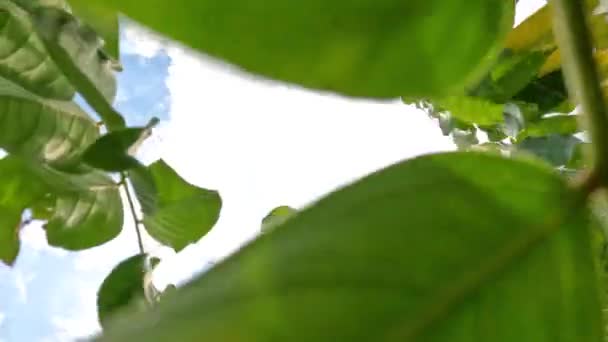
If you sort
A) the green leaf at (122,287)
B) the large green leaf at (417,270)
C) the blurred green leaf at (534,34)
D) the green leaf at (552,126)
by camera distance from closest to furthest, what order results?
1. the large green leaf at (417,270)
2. the green leaf at (122,287)
3. the blurred green leaf at (534,34)
4. the green leaf at (552,126)

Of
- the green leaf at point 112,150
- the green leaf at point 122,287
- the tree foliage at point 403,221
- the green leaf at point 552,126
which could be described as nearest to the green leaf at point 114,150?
the green leaf at point 112,150

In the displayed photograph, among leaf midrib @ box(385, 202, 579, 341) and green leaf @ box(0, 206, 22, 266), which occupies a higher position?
leaf midrib @ box(385, 202, 579, 341)

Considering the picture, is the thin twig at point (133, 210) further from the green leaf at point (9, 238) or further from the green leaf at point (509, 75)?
the green leaf at point (509, 75)

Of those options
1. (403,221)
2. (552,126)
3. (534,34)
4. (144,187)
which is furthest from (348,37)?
(552,126)

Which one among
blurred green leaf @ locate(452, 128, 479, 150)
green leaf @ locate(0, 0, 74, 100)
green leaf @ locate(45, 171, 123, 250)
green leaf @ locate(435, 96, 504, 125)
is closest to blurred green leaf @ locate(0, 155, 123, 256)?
green leaf @ locate(45, 171, 123, 250)

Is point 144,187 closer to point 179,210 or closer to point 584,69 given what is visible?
point 179,210

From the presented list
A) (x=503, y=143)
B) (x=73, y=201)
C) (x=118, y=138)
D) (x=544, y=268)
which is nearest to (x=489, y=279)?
(x=544, y=268)

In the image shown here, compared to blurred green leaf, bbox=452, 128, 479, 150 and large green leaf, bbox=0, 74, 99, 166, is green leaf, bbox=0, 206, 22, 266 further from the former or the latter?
blurred green leaf, bbox=452, 128, 479, 150
